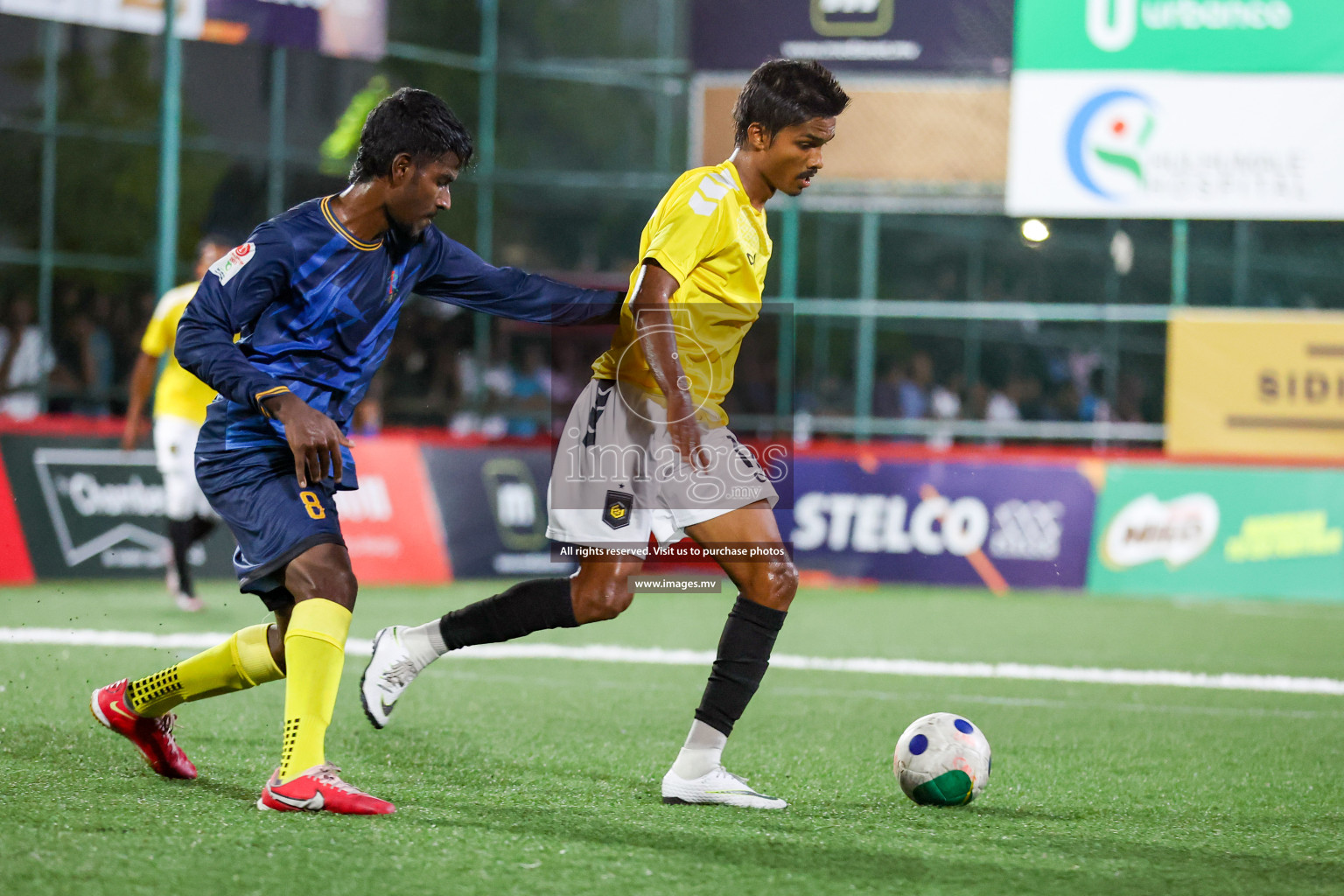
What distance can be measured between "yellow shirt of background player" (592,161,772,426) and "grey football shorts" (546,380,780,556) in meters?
0.11

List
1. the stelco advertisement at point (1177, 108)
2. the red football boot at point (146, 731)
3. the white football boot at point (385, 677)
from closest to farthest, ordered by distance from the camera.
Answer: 1. the red football boot at point (146, 731)
2. the white football boot at point (385, 677)
3. the stelco advertisement at point (1177, 108)

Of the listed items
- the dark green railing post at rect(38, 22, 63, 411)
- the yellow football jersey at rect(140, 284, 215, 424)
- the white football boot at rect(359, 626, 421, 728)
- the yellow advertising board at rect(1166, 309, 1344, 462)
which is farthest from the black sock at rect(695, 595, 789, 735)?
the dark green railing post at rect(38, 22, 63, 411)

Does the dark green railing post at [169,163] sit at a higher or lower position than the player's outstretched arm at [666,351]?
higher

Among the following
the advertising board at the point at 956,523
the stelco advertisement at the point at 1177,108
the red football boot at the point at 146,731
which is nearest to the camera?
the red football boot at the point at 146,731

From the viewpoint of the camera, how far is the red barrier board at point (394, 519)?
39.3 feet

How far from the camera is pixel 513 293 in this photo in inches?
190

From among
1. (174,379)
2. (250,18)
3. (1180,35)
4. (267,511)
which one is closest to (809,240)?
(1180,35)

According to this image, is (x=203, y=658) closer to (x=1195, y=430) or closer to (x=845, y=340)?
(x=1195, y=430)

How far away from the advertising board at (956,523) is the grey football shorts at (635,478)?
7.85 metres

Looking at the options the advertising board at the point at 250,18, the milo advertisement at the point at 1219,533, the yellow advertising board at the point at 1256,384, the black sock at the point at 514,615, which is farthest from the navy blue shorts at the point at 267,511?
the yellow advertising board at the point at 1256,384

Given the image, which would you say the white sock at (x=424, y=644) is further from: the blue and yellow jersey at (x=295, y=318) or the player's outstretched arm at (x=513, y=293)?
the player's outstretched arm at (x=513, y=293)

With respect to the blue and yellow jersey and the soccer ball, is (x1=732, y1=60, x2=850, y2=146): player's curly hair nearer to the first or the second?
the blue and yellow jersey

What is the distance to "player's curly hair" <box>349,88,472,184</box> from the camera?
4266 millimetres

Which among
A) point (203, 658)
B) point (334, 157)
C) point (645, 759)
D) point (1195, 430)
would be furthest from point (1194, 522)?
point (334, 157)
